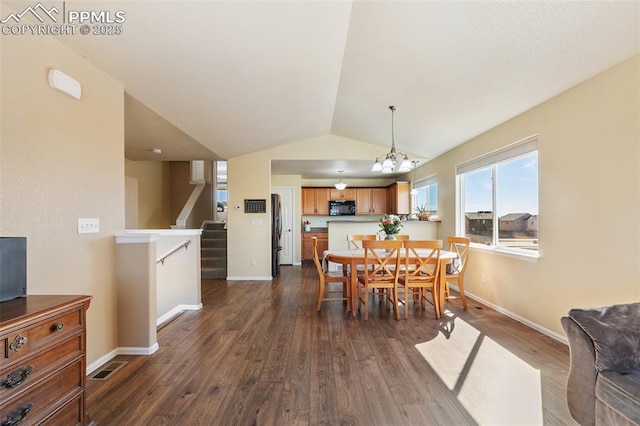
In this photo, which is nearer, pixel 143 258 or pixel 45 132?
pixel 45 132

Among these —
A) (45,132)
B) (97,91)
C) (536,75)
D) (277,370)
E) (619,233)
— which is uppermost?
(536,75)

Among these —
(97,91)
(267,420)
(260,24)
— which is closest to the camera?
(267,420)

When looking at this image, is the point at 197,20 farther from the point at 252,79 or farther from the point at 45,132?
the point at 45,132

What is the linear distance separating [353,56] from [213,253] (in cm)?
505

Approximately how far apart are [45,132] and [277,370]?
2.24m

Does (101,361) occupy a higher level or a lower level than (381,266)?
lower

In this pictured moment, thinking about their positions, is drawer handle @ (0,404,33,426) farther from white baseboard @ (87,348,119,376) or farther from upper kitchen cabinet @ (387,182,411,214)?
upper kitchen cabinet @ (387,182,411,214)

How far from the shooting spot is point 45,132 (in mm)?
1889

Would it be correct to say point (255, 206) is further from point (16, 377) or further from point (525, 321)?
point (16, 377)

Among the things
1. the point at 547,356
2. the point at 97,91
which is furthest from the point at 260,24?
the point at 547,356

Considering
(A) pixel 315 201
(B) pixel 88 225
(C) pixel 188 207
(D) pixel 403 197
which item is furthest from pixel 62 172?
(A) pixel 315 201

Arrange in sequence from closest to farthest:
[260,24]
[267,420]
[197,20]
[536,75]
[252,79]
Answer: [267,420], [197,20], [260,24], [536,75], [252,79]

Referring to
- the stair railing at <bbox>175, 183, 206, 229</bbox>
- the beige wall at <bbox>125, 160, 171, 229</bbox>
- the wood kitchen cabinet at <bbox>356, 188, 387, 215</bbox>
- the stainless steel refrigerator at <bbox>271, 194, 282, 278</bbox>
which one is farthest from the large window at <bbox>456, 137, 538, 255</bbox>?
the beige wall at <bbox>125, 160, 171, 229</bbox>

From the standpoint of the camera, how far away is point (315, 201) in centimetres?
826
